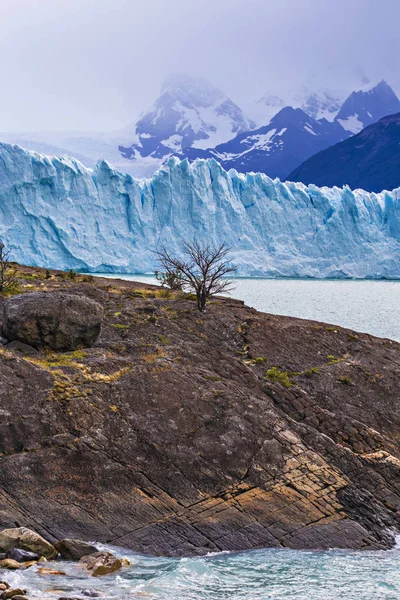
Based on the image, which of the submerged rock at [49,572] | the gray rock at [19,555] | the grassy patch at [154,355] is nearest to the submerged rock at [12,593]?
the submerged rock at [49,572]

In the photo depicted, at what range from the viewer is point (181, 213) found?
76688 mm

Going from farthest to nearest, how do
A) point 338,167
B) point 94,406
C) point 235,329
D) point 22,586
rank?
point 338,167, point 235,329, point 94,406, point 22,586

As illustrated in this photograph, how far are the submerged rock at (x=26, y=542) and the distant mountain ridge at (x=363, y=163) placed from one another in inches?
6150

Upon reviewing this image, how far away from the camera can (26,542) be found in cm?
1057

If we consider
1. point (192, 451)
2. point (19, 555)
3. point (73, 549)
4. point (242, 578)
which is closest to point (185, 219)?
point (192, 451)

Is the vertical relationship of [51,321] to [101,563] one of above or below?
above

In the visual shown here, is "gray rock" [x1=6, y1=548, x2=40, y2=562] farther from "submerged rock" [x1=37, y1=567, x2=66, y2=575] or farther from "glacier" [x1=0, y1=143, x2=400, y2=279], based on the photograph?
"glacier" [x1=0, y1=143, x2=400, y2=279]

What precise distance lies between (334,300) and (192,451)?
48619mm

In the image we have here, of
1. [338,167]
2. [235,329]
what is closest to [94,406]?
[235,329]

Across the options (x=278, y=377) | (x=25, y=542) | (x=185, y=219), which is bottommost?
(x=25, y=542)

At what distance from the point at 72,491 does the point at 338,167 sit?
581 feet

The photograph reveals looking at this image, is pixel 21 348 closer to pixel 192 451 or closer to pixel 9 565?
pixel 192 451

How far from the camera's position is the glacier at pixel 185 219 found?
228 feet

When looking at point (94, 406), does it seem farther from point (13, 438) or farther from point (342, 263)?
point (342, 263)
